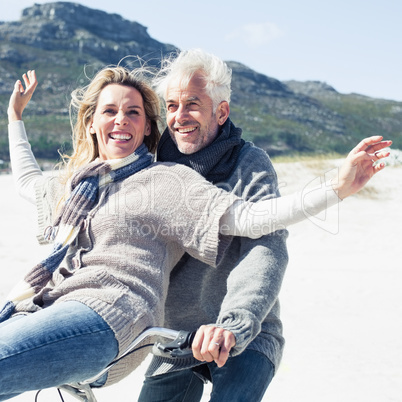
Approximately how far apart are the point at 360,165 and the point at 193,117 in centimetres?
80

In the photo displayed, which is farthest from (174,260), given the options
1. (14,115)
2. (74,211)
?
(14,115)

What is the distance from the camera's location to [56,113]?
48.8m

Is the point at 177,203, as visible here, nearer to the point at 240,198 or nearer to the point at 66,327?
the point at 240,198

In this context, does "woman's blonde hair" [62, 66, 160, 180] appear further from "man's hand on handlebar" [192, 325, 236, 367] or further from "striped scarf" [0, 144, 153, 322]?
"man's hand on handlebar" [192, 325, 236, 367]

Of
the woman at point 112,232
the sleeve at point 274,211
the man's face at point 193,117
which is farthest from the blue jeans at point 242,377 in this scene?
the man's face at point 193,117

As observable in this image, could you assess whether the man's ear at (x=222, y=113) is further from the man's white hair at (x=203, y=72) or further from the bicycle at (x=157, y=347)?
the bicycle at (x=157, y=347)

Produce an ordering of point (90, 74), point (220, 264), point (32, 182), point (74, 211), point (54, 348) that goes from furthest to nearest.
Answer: point (90, 74)
point (32, 182)
point (220, 264)
point (74, 211)
point (54, 348)

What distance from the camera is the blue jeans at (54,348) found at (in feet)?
4.97

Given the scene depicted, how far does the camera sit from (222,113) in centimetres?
231

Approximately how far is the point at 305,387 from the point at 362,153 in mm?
2266

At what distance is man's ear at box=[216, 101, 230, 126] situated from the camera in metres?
2.30

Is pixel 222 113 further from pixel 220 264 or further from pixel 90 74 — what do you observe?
pixel 90 74

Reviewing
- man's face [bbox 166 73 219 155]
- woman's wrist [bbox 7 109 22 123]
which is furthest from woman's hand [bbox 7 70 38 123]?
man's face [bbox 166 73 219 155]

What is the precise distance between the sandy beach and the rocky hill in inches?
1257
